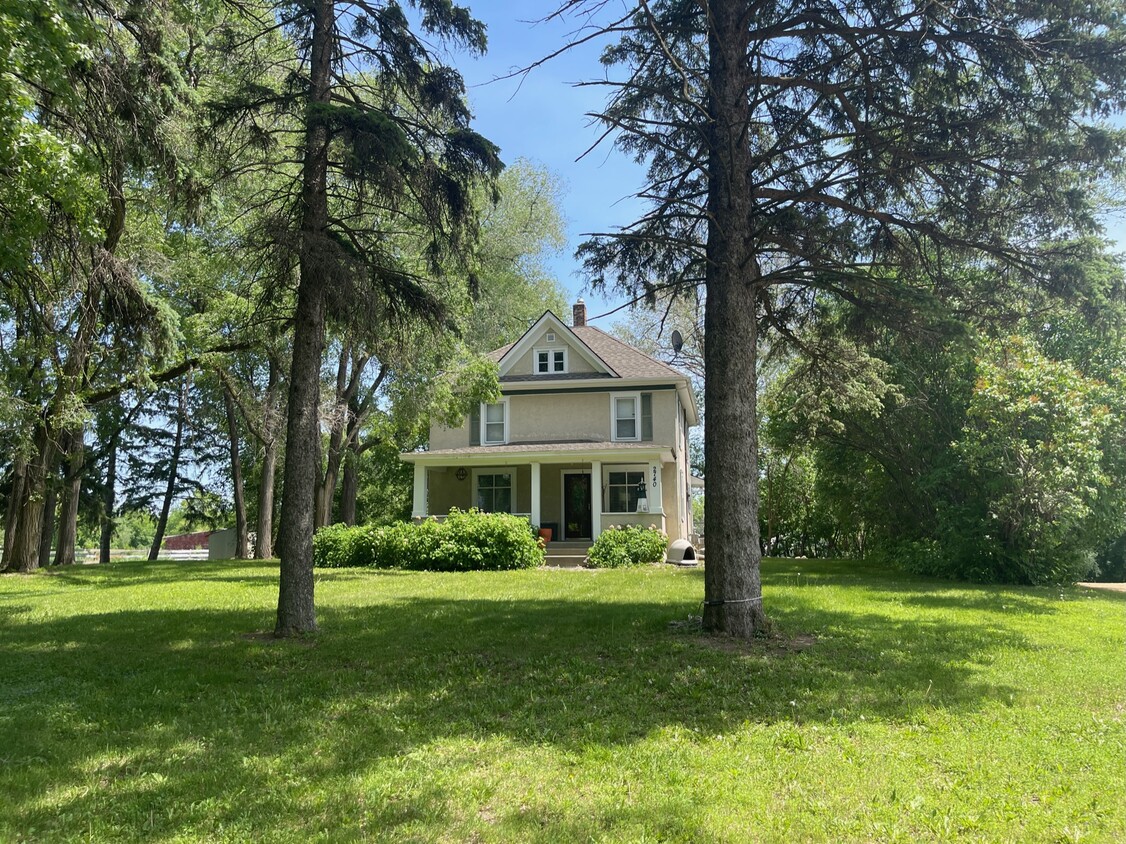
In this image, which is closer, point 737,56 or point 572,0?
point 572,0

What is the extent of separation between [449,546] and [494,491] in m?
6.52

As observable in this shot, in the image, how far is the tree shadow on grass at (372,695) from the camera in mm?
3955

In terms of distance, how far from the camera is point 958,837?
336 centimetres

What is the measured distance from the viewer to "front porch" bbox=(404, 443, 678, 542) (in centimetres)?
2134

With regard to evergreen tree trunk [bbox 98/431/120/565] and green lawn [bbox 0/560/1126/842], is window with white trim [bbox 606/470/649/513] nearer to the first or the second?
green lawn [bbox 0/560/1126/842]

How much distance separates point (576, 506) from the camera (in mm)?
23609

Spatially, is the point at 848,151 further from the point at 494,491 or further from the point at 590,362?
the point at 494,491

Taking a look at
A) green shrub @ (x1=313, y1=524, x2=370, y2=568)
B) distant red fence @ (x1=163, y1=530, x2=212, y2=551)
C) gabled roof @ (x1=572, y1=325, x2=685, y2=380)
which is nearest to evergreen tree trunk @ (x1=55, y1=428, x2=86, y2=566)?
green shrub @ (x1=313, y1=524, x2=370, y2=568)

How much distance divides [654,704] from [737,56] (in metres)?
6.73

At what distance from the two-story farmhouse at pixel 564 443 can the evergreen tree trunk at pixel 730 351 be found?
1343 centimetres

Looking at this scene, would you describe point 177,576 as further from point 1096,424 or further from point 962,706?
point 1096,424

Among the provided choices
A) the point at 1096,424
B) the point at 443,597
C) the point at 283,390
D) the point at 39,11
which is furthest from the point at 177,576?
the point at 1096,424

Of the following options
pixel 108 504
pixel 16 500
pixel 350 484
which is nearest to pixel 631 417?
pixel 350 484

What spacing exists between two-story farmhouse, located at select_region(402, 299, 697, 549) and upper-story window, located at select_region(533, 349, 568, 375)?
1.3 inches
